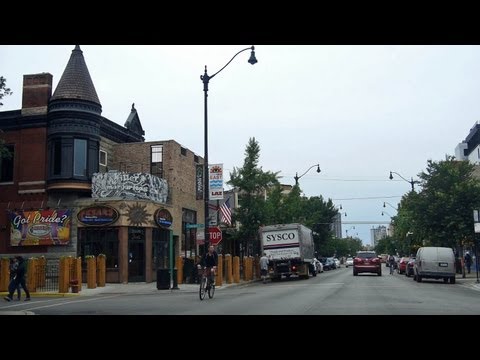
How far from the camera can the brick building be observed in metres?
29.9

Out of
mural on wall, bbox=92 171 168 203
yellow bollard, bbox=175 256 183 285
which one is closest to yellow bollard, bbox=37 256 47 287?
mural on wall, bbox=92 171 168 203

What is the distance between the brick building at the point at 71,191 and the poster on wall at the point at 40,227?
53mm

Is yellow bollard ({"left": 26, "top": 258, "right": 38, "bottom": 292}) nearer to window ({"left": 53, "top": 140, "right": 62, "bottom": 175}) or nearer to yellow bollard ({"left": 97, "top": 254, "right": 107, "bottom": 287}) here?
yellow bollard ({"left": 97, "top": 254, "right": 107, "bottom": 287})

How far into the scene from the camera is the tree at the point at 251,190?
130 ft

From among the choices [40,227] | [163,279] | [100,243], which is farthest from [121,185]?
[163,279]

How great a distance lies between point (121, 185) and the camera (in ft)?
99.2

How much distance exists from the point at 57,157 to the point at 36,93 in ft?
13.6

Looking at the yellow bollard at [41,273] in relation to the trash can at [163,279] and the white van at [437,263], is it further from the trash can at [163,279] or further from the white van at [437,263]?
the white van at [437,263]

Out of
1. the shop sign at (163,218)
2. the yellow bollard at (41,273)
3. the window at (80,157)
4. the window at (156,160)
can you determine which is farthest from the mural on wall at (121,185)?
the yellow bollard at (41,273)

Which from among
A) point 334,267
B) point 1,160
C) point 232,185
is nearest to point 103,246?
point 1,160

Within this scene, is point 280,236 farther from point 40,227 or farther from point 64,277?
point 64,277
